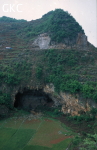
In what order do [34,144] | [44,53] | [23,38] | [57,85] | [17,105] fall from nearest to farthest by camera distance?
[34,144] → [57,85] → [17,105] → [44,53] → [23,38]

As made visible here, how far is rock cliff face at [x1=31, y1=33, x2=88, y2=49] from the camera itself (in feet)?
80.2

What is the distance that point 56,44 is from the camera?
24.5 metres

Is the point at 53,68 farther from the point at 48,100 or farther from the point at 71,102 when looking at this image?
the point at 71,102

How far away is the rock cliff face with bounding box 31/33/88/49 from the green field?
11445 mm

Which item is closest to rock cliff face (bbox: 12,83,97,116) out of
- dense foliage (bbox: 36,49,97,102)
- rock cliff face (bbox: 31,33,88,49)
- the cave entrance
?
the cave entrance

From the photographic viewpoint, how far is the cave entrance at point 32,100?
20.8m

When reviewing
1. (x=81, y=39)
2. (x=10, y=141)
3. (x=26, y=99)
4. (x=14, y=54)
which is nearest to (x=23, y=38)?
(x=14, y=54)

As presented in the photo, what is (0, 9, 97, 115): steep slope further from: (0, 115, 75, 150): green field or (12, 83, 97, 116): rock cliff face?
(0, 115, 75, 150): green field

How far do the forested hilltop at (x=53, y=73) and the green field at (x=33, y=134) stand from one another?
4.59ft

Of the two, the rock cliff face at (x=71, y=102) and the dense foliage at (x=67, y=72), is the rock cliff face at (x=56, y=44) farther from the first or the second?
the rock cliff face at (x=71, y=102)

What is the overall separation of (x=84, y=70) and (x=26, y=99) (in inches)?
332

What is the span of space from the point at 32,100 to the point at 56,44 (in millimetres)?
9339

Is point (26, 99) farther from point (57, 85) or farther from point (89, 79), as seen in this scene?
point (89, 79)

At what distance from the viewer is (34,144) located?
13.3 meters
